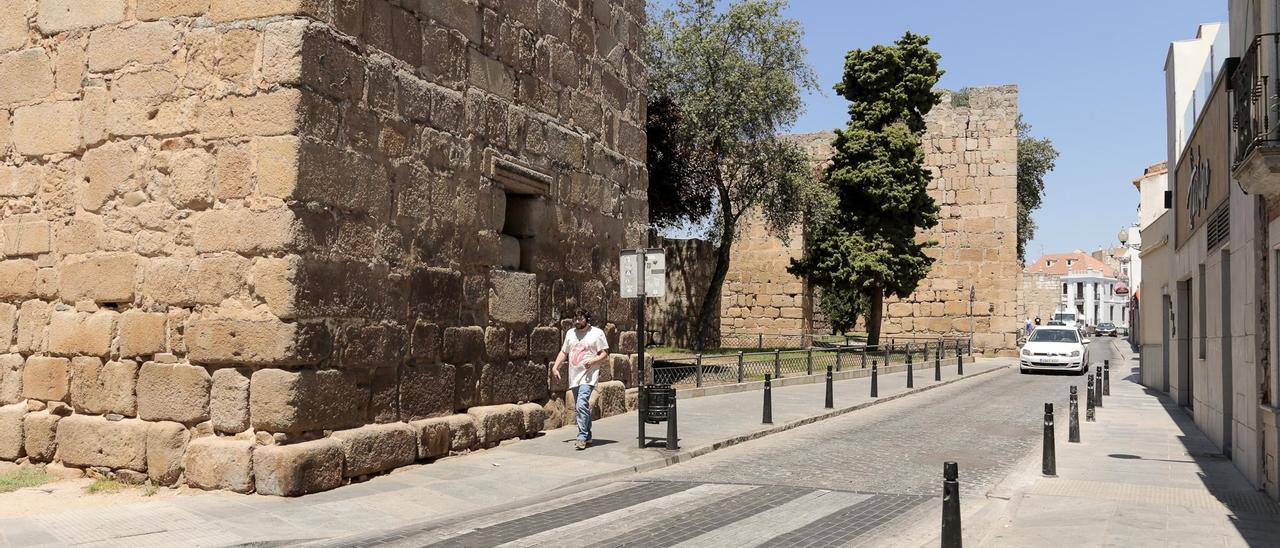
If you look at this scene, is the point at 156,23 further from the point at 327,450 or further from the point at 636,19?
the point at 636,19

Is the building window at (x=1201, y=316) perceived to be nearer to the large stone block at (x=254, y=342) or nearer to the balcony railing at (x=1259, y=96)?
the balcony railing at (x=1259, y=96)

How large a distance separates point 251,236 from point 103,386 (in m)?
2.37

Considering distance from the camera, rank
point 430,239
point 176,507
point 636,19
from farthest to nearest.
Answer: point 636,19, point 430,239, point 176,507

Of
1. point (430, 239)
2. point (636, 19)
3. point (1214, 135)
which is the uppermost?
point (636, 19)

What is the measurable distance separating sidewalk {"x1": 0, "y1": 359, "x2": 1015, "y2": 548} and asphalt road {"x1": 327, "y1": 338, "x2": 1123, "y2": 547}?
0.38 m

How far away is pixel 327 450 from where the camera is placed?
8961mm

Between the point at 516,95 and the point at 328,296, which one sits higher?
the point at 516,95

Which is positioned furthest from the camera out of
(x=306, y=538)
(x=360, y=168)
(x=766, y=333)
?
(x=766, y=333)

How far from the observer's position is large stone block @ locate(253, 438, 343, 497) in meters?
8.50

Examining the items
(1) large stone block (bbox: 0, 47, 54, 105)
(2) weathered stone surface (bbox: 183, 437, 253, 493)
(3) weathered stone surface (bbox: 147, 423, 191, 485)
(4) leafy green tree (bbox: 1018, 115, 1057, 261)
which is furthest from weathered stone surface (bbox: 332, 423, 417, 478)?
(4) leafy green tree (bbox: 1018, 115, 1057, 261)

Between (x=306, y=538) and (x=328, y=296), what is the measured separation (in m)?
2.66

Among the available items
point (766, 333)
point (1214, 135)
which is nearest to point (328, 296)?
point (1214, 135)

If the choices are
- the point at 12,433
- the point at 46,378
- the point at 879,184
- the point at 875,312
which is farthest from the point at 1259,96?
the point at 875,312

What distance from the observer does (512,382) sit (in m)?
12.2
